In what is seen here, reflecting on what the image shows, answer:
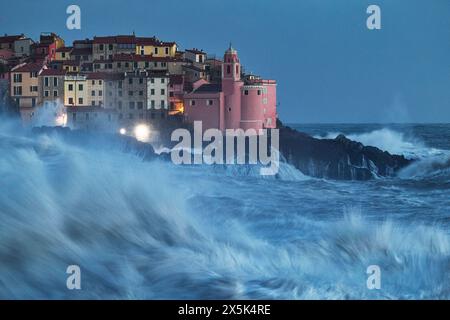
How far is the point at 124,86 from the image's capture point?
684cm

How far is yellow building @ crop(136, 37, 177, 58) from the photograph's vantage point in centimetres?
672

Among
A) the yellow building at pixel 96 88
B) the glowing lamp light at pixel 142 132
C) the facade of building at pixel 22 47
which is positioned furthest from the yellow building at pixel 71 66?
the glowing lamp light at pixel 142 132

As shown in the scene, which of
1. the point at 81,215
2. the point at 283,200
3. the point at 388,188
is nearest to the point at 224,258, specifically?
the point at 283,200

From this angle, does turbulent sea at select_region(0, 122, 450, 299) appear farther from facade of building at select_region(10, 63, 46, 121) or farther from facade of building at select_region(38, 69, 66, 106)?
facade of building at select_region(38, 69, 66, 106)

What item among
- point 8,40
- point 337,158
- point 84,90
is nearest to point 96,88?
point 84,90

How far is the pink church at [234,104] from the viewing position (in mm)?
6586

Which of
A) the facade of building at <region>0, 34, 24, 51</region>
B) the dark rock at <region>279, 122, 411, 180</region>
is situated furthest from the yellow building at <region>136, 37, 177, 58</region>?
the dark rock at <region>279, 122, 411, 180</region>

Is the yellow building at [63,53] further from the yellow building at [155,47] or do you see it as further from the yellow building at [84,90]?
the yellow building at [155,47]

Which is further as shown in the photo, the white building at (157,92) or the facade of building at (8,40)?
the white building at (157,92)

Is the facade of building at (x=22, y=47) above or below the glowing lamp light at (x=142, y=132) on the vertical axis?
above

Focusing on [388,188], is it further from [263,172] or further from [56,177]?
[56,177]

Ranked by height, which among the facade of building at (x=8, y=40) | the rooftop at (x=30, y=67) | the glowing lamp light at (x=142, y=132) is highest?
the facade of building at (x=8, y=40)

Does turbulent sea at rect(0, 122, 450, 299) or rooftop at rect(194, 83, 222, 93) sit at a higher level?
rooftop at rect(194, 83, 222, 93)

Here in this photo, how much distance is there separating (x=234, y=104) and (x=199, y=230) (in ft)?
4.03
